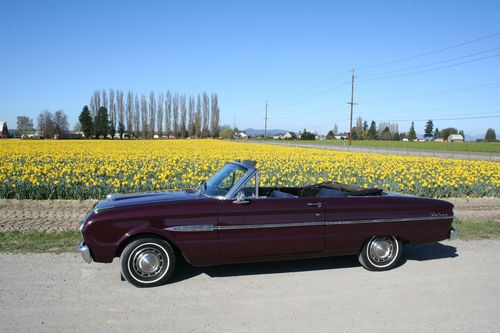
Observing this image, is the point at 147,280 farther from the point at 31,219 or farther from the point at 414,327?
the point at 31,219

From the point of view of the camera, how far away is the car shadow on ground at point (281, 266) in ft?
16.2

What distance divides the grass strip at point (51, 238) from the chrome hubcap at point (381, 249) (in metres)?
2.45

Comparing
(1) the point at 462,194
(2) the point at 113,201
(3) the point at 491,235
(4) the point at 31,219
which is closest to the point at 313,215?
(2) the point at 113,201

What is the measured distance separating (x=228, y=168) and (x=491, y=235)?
16.4ft

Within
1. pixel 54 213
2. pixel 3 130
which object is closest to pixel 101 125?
pixel 3 130

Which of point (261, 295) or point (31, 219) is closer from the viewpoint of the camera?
point (261, 295)

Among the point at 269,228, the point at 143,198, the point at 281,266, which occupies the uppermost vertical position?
the point at 143,198

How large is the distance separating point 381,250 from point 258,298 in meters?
1.93

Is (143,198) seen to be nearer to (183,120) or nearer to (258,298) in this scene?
(258,298)

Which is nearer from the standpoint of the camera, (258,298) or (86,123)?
(258,298)

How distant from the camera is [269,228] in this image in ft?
15.2

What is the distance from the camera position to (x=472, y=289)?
4449 mm

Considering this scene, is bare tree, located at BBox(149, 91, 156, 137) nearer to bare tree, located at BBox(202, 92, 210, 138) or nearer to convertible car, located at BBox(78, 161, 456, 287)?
bare tree, located at BBox(202, 92, 210, 138)

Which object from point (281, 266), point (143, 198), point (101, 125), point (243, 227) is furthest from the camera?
point (101, 125)
